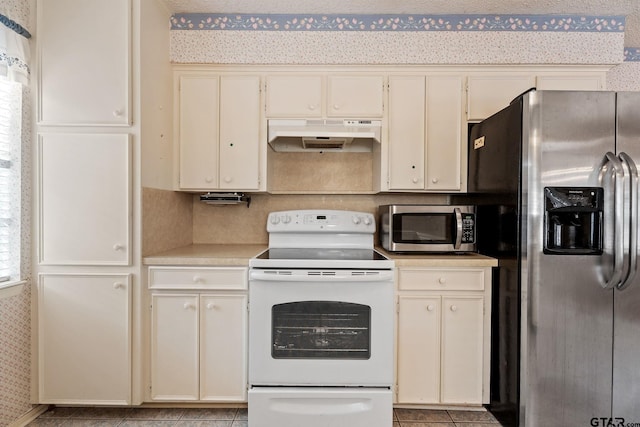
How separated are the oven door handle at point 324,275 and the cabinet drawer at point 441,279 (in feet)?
0.65

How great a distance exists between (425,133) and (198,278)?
172 cm

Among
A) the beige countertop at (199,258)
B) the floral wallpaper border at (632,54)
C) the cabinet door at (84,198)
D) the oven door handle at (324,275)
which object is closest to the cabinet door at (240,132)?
the beige countertop at (199,258)

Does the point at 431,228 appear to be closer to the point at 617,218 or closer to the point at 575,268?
the point at 575,268

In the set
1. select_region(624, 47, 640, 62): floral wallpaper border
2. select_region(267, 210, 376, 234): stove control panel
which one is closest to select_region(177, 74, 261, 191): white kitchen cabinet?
select_region(267, 210, 376, 234): stove control panel

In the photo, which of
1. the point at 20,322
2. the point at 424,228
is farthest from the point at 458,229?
the point at 20,322

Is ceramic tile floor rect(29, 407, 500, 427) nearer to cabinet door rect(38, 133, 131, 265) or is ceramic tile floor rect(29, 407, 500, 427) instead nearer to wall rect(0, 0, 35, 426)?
wall rect(0, 0, 35, 426)

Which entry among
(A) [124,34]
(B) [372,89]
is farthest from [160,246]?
(B) [372,89]

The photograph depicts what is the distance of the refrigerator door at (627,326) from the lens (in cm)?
164

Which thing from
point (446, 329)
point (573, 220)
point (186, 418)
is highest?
point (573, 220)

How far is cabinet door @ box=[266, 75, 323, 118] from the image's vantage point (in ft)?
7.57

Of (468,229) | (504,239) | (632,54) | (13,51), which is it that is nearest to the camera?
(13,51)

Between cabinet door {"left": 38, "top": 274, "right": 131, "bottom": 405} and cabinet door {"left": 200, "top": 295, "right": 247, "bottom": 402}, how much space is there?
42cm

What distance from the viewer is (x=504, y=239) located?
187 cm

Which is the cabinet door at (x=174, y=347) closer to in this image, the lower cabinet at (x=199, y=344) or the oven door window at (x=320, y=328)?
the lower cabinet at (x=199, y=344)
